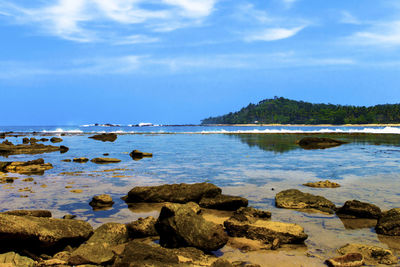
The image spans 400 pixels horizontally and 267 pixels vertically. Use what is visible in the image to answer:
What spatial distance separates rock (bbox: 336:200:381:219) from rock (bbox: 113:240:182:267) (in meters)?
5.38

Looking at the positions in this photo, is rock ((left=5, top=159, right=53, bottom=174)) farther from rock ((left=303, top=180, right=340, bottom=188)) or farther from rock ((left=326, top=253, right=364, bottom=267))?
rock ((left=326, top=253, right=364, bottom=267))

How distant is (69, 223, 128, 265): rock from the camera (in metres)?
5.62

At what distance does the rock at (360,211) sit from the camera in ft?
28.2

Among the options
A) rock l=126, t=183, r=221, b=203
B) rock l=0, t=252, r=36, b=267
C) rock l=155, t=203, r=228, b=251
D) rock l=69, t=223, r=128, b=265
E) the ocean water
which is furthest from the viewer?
rock l=126, t=183, r=221, b=203

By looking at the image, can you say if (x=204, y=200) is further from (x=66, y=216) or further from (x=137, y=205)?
(x=66, y=216)

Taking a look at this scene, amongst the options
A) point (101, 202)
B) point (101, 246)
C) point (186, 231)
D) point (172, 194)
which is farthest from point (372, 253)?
point (101, 202)

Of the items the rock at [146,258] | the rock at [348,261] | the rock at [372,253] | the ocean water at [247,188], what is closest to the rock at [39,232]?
the rock at [146,258]

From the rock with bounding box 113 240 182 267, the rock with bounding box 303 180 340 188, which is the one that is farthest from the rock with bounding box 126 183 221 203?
the rock with bounding box 113 240 182 267

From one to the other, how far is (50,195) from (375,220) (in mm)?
10171

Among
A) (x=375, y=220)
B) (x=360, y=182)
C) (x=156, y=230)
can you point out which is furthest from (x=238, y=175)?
(x=156, y=230)

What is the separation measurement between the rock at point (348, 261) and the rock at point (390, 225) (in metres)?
1.98

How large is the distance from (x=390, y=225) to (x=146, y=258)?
5523 millimetres

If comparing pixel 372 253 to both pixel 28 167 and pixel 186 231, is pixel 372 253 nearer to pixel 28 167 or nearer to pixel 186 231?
pixel 186 231

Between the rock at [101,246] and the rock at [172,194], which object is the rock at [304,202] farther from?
the rock at [101,246]
